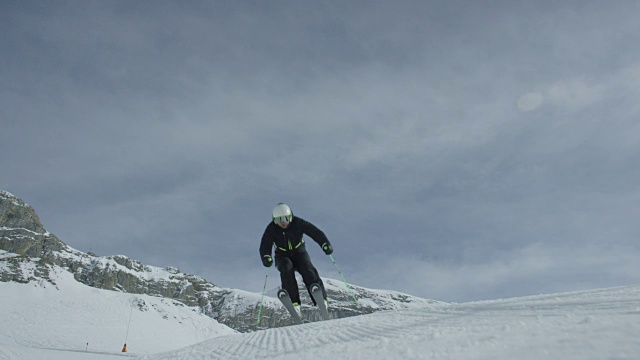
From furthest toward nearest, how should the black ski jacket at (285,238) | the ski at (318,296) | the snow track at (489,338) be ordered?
the black ski jacket at (285,238)
the ski at (318,296)
the snow track at (489,338)

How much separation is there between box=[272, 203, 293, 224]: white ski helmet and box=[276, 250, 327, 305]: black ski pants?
0.74 metres

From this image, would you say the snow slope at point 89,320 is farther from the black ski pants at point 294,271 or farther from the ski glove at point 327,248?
the ski glove at point 327,248

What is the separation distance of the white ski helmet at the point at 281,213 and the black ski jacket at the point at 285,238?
13cm

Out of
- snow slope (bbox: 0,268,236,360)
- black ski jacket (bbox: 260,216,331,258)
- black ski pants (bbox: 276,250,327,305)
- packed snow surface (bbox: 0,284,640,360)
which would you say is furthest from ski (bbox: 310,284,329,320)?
snow slope (bbox: 0,268,236,360)

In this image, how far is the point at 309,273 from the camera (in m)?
9.23

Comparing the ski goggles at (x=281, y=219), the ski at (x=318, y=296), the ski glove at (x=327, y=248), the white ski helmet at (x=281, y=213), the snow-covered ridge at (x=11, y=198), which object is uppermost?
the snow-covered ridge at (x=11, y=198)

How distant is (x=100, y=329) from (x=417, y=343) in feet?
273

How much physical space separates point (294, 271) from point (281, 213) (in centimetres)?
125

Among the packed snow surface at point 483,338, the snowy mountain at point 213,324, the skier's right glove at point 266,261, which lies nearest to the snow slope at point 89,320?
the snowy mountain at point 213,324

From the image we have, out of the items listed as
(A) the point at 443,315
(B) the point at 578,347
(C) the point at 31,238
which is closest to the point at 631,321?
A: (B) the point at 578,347

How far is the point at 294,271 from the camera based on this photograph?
9328 millimetres

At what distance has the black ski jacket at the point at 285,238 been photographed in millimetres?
9398

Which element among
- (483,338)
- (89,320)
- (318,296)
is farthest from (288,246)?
(89,320)

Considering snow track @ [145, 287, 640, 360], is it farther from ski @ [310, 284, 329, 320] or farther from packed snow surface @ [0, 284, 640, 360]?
ski @ [310, 284, 329, 320]
